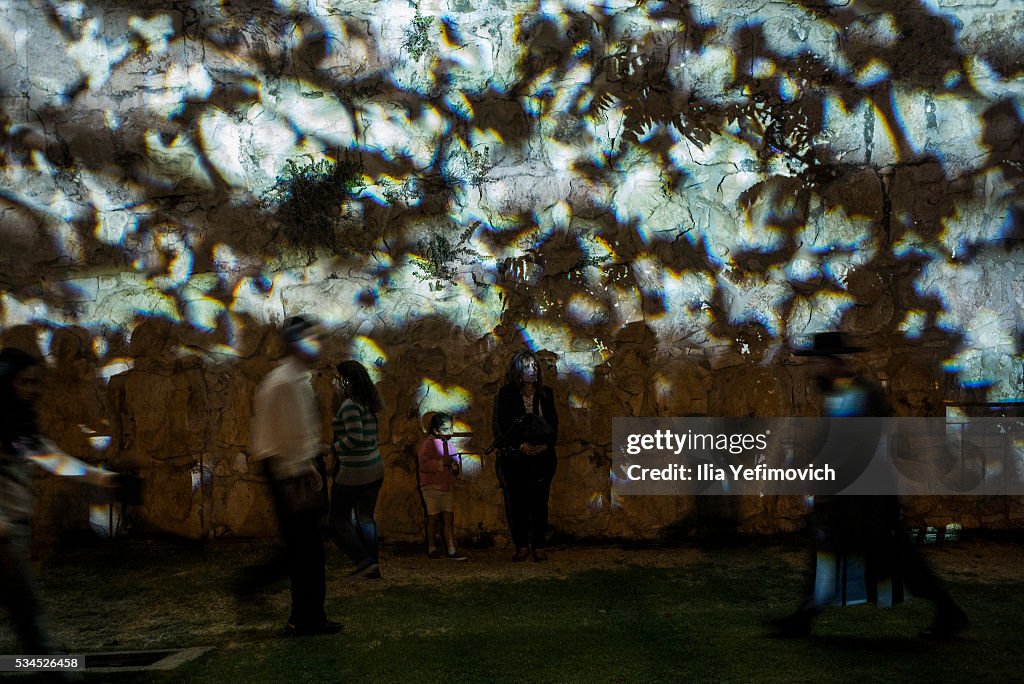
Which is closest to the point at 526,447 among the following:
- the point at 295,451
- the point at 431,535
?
the point at 431,535

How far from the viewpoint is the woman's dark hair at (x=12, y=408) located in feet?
11.8

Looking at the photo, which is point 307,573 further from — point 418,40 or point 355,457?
point 418,40

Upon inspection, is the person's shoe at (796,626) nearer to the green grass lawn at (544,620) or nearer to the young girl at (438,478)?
the green grass lawn at (544,620)

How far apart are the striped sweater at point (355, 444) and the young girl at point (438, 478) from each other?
35.0 inches

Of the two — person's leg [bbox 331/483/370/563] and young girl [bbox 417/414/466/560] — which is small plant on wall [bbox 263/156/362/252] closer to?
young girl [bbox 417/414/466/560]

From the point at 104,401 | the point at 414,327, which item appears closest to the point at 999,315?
the point at 414,327

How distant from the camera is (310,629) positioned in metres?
4.80

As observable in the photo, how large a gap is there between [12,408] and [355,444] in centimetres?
253

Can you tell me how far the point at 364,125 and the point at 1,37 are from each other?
3241 millimetres

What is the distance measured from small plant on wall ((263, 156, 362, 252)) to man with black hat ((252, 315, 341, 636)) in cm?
300

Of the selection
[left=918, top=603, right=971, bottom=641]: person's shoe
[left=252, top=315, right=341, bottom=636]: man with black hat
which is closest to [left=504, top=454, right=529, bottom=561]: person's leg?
[left=252, top=315, right=341, bottom=636]: man with black hat

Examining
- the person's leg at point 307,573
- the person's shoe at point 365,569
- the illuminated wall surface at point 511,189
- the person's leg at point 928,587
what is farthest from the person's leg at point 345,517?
the person's leg at point 928,587

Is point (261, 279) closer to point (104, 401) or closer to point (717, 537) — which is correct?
point (104, 401)

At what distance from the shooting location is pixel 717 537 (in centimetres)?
718
